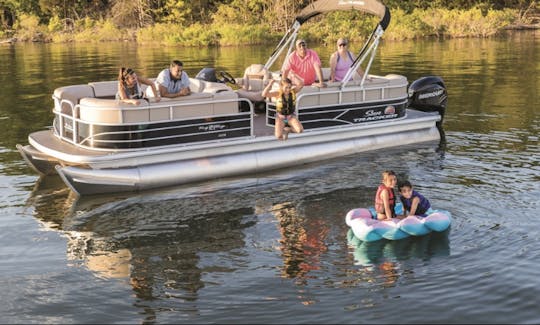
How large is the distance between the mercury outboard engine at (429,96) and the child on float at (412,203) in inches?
237

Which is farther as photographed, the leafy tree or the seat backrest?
the leafy tree

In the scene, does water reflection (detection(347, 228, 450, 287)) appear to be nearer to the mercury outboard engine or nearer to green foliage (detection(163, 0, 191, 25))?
the mercury outboard engine

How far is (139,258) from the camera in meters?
7.85

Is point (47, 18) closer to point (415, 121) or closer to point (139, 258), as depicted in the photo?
point (415, 121)

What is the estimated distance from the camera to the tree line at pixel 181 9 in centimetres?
4709

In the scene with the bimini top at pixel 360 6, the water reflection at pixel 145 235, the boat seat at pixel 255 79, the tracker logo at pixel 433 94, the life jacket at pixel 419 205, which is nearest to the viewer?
the water reflection at pixel 145 235

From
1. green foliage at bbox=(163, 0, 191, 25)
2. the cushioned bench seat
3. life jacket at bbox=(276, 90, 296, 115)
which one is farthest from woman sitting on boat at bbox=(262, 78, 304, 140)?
green foliage at bbox=(163, 0, 191, 25)

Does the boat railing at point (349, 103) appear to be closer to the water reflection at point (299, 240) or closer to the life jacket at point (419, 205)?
the water reflection at point (299, 240)

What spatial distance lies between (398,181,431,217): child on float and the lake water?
0.35 m

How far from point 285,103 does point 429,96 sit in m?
4.47

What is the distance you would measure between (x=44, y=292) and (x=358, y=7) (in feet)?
27.5

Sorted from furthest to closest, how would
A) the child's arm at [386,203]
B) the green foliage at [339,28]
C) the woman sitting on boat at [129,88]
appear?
the green foliage at [339,28], the woman sitting on boat at [129,88], the child's arm at [386,203]

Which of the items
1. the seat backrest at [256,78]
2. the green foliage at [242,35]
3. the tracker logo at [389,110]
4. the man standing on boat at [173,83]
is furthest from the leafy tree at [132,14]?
the man standing on boat at [173,83]

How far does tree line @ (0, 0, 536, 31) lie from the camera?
47.1 m
